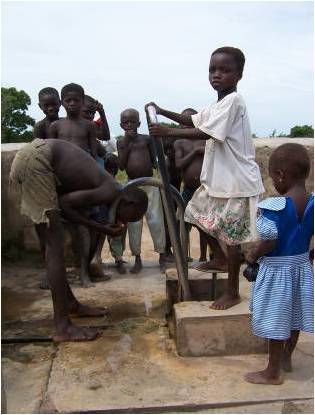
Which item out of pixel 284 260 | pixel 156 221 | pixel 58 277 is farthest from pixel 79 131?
pixel 284 260

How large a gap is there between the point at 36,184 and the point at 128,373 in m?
1.21

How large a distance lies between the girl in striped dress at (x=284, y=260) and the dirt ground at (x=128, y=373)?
190mm

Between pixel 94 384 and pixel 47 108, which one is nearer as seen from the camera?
pixel 94 384

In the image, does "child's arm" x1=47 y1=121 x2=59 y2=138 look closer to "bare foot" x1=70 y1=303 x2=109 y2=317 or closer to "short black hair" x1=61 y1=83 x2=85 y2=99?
"short black hair" x1=61 y1=83 x2=85 y2=99

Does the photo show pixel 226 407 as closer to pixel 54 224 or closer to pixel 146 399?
pixel 146 399

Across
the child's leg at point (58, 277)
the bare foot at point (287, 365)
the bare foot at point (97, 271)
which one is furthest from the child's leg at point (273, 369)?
the bare foot at point (97, 271)

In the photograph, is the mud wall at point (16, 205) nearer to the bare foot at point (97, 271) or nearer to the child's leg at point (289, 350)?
the bare foot at point (97, 271)

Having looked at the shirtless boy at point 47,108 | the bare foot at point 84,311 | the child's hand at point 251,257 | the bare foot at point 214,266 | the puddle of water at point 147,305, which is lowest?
the puddle of water at point 147,305

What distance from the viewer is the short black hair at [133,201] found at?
3590 millimetres

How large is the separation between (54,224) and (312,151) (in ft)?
9.35

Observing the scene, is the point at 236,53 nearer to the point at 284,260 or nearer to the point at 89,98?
the point at 284,260

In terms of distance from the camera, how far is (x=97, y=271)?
4871 millimetres

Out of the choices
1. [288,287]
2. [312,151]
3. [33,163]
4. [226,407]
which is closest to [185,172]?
[312,151]

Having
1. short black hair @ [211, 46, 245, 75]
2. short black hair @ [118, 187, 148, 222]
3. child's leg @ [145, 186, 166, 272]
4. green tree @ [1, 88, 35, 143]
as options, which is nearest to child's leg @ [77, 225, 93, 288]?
child's leg @ [145, 186, 166, 272]
